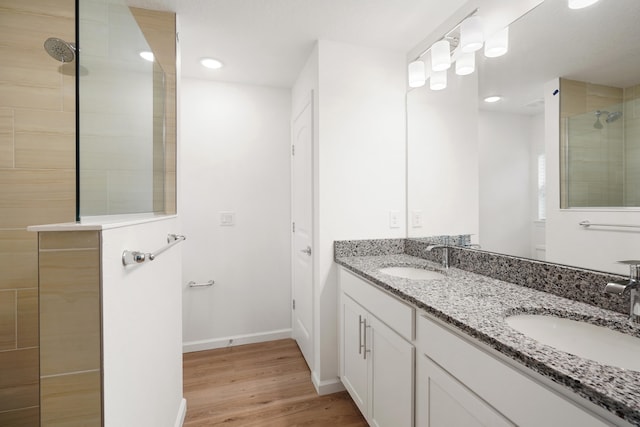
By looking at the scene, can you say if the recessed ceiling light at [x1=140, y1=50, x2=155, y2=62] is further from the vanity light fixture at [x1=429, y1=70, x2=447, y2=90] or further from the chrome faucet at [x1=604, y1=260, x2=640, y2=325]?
the chrome faucet at [x1=604, y1=260, x2=640, y2=325]

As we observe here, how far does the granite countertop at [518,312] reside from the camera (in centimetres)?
53

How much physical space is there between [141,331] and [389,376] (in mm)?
1030

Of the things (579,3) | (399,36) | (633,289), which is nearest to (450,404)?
(633,289)

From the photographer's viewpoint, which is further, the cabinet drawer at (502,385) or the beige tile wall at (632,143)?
the beige tile wall at (632,143)

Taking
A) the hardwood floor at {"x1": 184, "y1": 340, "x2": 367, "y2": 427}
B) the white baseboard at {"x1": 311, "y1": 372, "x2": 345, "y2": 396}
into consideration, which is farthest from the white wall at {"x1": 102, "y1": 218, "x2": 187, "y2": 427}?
the white baseboard at {"x1": 311, "y1": 372, "x2": 345, "y2": 396}

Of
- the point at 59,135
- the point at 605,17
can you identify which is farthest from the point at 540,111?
the point at 59,135

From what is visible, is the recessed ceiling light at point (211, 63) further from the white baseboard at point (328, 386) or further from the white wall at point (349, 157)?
the white baseboard at point (328, 386)

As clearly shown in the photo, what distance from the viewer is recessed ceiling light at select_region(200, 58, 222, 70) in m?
2.11

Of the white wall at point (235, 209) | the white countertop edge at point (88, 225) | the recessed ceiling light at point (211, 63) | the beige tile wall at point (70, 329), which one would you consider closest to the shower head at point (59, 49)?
the recessed ceiling light at point (211, 63)

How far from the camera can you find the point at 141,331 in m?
1.02

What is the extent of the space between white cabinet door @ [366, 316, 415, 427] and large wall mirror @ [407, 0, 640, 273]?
2.32 feet

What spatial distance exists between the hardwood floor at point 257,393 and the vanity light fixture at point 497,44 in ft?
6.91

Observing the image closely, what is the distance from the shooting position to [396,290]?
1.19 m

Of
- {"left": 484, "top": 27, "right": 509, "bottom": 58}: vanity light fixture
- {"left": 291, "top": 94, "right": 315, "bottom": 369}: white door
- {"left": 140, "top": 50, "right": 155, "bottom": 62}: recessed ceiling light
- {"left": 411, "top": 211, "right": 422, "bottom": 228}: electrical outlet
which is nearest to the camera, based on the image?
{"left": 140, "top": 50, "right": 155, "bottom": 62}: recessed ceiling light
